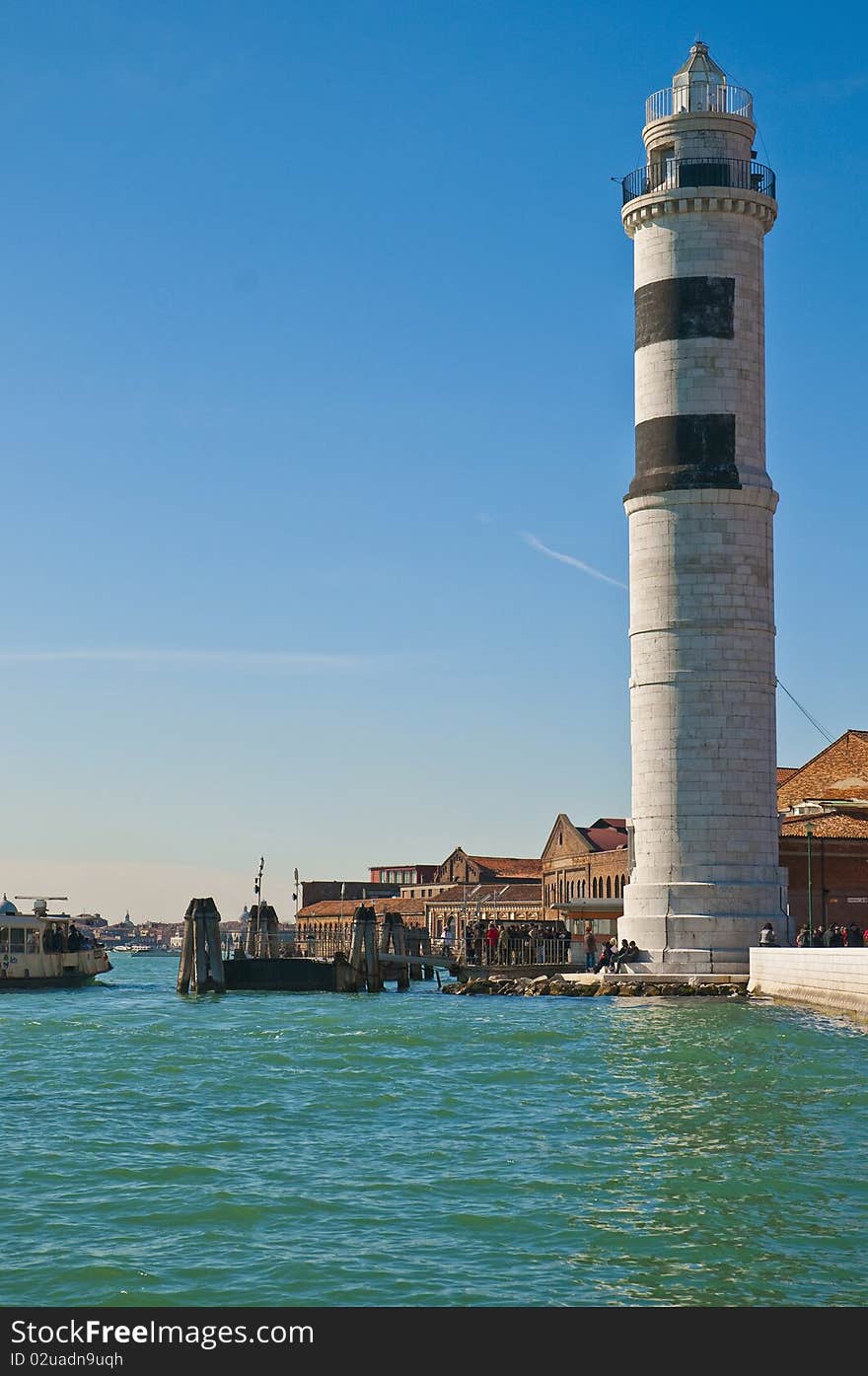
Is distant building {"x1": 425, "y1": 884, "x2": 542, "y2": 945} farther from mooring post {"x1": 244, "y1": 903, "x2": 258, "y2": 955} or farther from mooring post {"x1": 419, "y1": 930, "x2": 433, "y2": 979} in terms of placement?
mooring post {"x1": 244, "y1": 903, "x2": 258, "y2": 955}

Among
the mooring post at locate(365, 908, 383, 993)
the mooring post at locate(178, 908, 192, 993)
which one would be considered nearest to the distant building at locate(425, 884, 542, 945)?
the mooring post at locate(365, 908, 383, 993)

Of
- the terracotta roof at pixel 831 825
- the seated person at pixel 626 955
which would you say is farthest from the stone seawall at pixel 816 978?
the terracotta roof at pixel 831 825

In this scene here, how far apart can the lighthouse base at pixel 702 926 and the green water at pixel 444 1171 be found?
377 inches

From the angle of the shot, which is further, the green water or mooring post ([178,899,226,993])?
mooring post ([178,899,226,993])

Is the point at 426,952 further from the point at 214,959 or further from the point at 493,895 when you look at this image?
the point at 493,895

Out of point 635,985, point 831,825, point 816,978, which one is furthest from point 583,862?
point 816,978

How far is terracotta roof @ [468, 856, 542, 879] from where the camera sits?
344ft

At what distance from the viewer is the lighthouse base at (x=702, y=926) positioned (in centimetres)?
3781

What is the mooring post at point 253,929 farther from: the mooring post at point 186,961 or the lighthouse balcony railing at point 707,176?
the lighthouse balcony railing at point 707,176

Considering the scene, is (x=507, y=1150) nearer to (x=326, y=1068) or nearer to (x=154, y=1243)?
(x=154, y=1243)

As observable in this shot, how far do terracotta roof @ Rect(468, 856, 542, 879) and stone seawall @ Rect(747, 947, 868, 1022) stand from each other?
67929 millimetres

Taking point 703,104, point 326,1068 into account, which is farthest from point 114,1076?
point 703,104

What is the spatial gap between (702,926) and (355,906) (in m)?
62.5

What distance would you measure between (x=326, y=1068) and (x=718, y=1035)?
7086 millimetres
